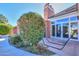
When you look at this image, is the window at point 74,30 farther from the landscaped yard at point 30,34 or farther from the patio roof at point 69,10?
the landscaped yard at point 30,34

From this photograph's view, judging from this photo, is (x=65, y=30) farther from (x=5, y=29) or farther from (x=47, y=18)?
(x=5, y=29)

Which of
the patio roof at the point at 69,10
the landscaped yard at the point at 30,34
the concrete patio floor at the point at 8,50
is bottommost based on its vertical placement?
the concrete patio floor at the point at 8,50

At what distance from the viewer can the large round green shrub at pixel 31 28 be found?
14.4 feet

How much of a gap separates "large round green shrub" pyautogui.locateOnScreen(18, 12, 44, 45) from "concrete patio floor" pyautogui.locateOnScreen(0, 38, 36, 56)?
0.21 meters

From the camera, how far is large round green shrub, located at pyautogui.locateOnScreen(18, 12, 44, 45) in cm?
438

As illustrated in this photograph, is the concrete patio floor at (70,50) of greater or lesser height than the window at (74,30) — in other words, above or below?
below

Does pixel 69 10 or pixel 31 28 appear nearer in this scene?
pixel 69 10

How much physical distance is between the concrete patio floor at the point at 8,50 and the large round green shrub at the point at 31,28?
0.21 meters

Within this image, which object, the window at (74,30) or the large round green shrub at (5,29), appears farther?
the large round green shrub at (5,29)

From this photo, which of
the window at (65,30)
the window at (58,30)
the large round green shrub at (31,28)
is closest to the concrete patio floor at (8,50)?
the large round green shrub at (31,28)

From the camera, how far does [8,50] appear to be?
4375 mm

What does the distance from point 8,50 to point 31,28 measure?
631 millimetres

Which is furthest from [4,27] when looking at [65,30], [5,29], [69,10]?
[69,10]

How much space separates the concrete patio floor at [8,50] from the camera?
4.34 m
